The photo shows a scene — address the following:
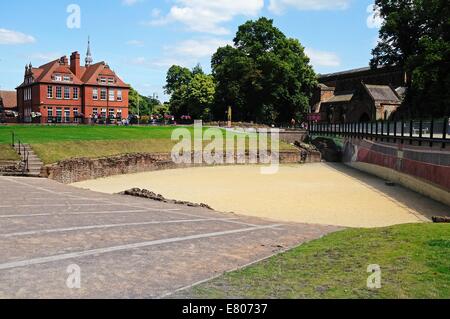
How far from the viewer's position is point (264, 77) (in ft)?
235

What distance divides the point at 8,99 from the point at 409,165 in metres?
78.7

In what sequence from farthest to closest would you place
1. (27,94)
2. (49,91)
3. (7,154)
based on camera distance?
(27,94) < (49,91) < (7,154)

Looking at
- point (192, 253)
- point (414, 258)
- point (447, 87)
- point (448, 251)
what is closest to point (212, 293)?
point (192, 253)

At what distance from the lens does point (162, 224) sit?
542 inches

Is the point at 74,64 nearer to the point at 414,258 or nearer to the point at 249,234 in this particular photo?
the point at 249,234

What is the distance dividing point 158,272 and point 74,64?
72708 millimetres

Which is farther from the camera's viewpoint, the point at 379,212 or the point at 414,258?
the point at 379,212

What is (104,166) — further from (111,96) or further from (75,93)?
(111,96)

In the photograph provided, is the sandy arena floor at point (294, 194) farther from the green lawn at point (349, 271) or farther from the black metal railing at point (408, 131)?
the green lawn at point (349, 271)

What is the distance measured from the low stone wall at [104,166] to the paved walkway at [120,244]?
11597 millimetres

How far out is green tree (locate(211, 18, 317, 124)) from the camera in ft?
234

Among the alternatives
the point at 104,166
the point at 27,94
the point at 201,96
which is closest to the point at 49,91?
the point at 27,94

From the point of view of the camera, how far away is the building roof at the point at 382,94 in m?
72.4

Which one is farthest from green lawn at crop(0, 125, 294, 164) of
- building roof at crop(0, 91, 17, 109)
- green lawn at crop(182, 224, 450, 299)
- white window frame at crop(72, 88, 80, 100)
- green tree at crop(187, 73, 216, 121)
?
building roof at crop(0, 91, 17, 109)
